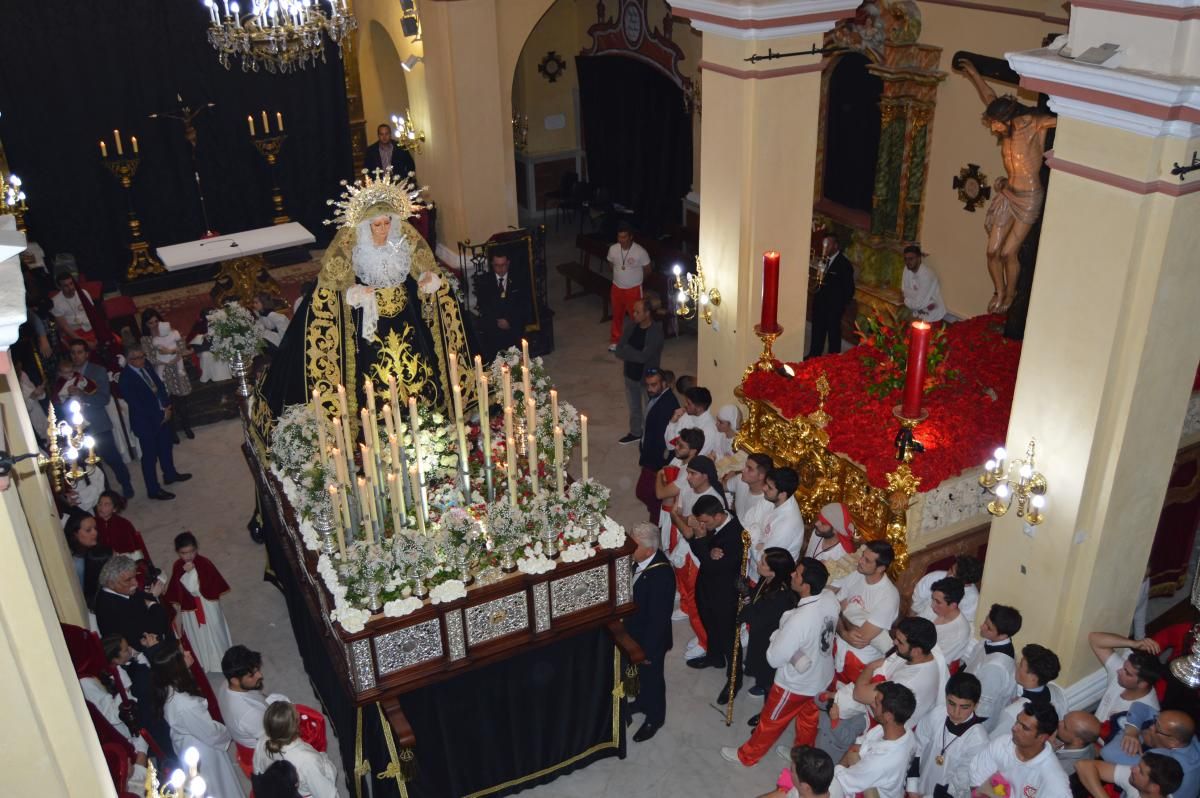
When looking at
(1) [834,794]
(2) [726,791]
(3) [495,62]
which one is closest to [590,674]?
(2) [726,791]

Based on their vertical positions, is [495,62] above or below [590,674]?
above

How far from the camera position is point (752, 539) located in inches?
308

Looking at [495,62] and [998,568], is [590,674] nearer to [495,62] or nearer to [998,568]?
[998,568]

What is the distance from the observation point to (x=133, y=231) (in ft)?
50.2

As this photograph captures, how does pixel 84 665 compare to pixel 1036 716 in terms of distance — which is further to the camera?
pixel 84 665

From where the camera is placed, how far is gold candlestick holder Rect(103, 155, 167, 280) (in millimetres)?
14844

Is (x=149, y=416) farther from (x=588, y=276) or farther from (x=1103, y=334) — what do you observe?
(x=1103, y=334)

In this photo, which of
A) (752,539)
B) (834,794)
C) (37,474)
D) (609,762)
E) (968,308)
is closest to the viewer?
(834,794)

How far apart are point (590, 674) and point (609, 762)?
73cm

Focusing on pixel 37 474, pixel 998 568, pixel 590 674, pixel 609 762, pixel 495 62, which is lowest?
pixel 609 762

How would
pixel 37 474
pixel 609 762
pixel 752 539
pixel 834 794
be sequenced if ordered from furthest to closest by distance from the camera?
pixel 752 539
pixel 609 762
pixel 37 474
pixel 834 794

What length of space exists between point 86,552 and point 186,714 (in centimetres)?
199

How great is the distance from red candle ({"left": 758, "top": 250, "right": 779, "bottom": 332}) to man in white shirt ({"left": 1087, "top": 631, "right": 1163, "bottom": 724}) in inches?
119

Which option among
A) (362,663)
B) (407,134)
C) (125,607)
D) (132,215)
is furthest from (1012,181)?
(132,215)
